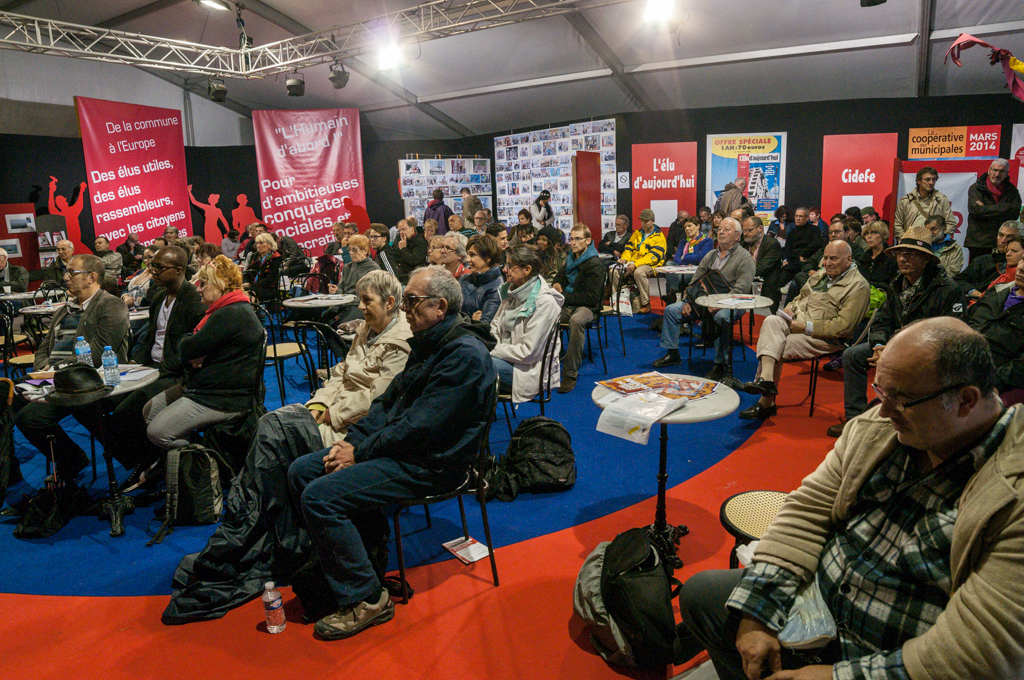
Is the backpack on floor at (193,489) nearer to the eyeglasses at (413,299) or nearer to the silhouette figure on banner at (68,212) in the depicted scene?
the eyeglasses at (413,299)

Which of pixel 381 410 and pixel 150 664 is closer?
pixel 150 664

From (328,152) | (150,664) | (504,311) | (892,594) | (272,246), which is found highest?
(328,152)

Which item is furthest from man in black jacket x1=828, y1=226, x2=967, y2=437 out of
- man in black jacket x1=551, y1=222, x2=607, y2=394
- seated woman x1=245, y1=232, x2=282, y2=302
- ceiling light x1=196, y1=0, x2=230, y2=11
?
ceiling light x1=196, y1=0, x2=230, y2=11

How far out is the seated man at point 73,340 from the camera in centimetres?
349

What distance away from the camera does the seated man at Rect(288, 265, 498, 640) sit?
2293mm

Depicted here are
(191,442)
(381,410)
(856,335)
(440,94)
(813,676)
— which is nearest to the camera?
(813,676)

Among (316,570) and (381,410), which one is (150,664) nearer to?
(316,570)

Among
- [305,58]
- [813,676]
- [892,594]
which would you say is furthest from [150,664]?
[305,58]

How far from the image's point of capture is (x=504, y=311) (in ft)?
14.0

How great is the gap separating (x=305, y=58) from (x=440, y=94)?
3424mm

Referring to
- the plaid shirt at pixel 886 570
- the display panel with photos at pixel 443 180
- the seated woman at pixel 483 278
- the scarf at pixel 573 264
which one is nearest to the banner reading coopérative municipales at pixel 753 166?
the display panel with photos at pixel 443 180

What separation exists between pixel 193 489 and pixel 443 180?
1144 cm

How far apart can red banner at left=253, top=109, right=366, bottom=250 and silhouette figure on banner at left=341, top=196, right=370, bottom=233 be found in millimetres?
22

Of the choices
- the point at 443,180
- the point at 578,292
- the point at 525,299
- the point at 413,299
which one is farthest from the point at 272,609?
the point at 443,180
